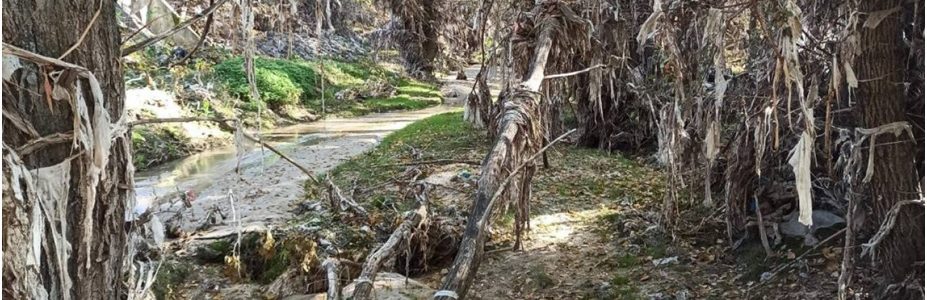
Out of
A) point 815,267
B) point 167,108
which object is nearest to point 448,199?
point 815,267

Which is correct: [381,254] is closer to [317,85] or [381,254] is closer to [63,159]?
[63,159]

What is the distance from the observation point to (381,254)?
3318 millimetres

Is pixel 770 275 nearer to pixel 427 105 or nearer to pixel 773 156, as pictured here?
pixel 773 156

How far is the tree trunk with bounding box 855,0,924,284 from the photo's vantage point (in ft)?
9.08

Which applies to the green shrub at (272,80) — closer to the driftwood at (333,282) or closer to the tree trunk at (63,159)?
the driftwood at (333,282)

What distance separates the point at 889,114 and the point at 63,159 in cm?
283

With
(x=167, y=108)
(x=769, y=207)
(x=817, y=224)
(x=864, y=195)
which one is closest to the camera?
(x=864, y=195)

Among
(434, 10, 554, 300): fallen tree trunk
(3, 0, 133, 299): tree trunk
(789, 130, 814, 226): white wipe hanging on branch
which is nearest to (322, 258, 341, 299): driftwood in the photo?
(434, 10, 554, 300): fallen tree trunk

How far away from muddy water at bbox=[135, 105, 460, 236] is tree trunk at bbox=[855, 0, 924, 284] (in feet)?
9.66

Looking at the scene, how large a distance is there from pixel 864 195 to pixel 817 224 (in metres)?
1.35

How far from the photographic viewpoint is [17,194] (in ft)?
4.16

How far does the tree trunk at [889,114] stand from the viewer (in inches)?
109

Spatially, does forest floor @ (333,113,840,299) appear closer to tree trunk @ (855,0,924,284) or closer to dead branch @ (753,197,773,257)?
dead branch @ (753,197,773,257)

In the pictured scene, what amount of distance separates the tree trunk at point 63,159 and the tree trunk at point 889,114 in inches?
103
